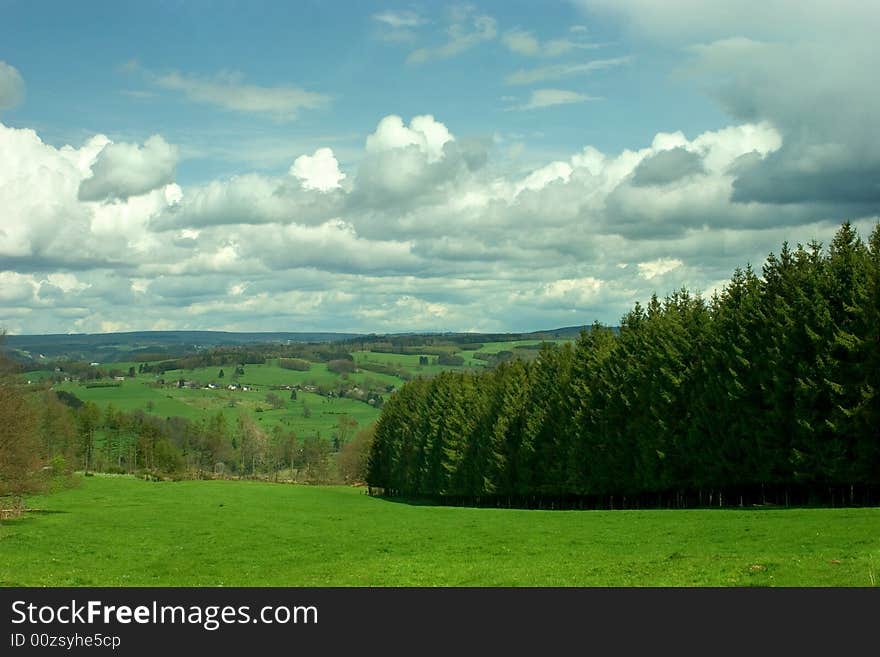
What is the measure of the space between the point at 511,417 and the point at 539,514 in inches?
996

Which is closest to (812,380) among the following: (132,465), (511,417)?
(511,417)

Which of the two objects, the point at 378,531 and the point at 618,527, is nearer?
the point at 618,527

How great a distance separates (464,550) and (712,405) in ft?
93.5

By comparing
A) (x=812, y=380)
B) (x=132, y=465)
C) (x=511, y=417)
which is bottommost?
(x=132, y=465)

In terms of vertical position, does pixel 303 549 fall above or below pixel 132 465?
above

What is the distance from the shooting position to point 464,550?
3756 centimetres

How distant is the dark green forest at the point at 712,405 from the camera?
157 ft

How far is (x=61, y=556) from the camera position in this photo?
40.1 metres

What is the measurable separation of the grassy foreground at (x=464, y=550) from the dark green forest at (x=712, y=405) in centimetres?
710

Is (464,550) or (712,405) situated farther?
(712,405)

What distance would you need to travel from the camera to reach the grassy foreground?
85.0 feet
